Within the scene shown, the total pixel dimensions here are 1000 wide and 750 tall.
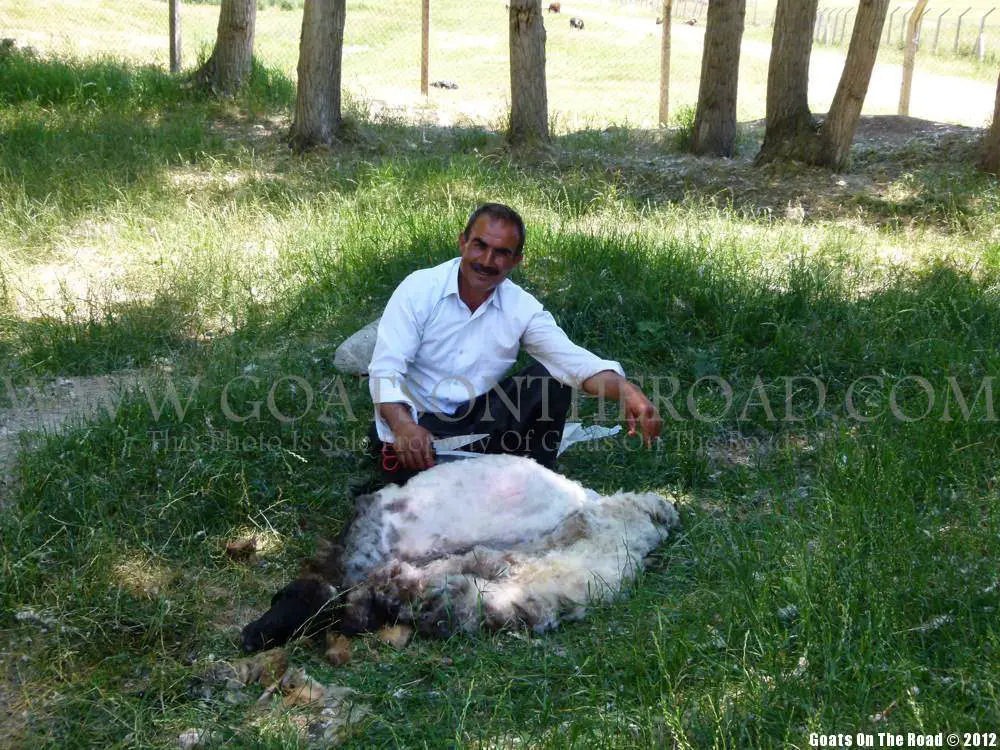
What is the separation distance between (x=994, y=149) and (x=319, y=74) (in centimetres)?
601

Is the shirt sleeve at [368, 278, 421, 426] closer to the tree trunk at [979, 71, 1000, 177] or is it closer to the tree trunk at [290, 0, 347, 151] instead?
the tree trunk at [290, 0, 347, 151]

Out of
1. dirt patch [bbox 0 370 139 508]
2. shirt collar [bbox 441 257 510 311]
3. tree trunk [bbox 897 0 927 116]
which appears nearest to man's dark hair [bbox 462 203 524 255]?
shirt collar [bbox 441 257 510 311]

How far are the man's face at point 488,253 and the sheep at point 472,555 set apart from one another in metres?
0.82

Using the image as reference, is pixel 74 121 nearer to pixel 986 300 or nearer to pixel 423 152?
pixel 423 152

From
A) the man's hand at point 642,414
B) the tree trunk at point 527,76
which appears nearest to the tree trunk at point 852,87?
the tree trunk at point 527,76

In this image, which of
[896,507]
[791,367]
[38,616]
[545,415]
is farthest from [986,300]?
[38,616]

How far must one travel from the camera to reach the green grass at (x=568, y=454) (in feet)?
9.50

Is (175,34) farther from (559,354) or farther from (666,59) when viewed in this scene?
(559,354)

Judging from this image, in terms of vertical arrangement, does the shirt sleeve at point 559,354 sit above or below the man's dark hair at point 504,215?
below

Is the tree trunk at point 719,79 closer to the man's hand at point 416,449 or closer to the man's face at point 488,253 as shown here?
the man's face at point 488,253

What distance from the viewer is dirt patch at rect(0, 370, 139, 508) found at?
14.8 feet

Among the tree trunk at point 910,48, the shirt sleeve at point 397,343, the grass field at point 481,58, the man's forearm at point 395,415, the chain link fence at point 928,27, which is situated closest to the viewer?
the man's forearm at point 395,415

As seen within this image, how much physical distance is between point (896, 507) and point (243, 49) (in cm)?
945

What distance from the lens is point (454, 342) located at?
4281mm
